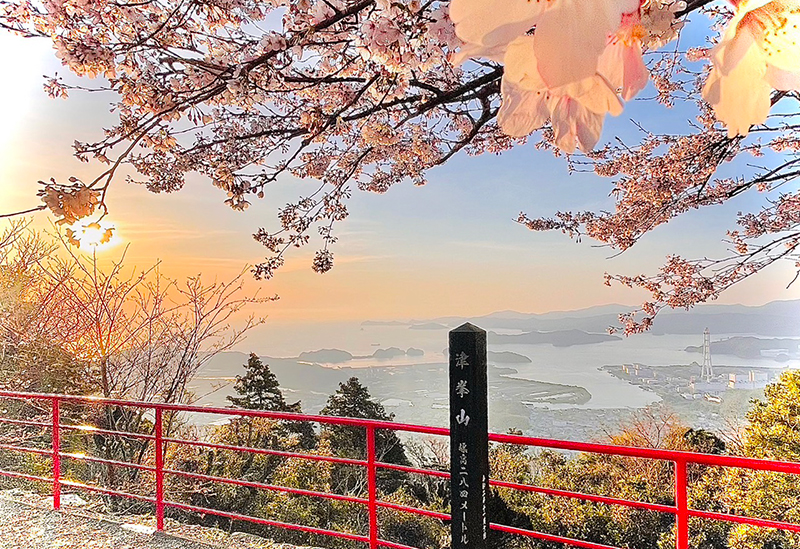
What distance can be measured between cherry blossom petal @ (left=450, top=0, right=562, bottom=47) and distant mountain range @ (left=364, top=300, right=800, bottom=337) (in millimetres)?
3463

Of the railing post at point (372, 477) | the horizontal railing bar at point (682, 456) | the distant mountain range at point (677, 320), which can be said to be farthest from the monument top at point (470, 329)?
the distant mountain range at point (677, 320)

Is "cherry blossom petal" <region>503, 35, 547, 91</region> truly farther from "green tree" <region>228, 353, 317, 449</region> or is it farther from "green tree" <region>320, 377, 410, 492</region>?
"green tree" <region>228, 353, 317, 449</region>

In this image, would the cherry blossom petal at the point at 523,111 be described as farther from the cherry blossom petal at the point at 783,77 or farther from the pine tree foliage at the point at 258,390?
the pine tree foliage at the point at 258,390

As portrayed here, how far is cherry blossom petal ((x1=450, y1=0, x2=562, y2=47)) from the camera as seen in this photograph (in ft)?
0.41

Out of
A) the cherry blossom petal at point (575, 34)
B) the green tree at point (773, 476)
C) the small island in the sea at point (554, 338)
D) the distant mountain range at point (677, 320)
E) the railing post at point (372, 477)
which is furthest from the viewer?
the small island in the sea at point (554, 338)

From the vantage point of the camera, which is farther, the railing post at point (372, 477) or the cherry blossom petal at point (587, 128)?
the railing post at point (372, 477)

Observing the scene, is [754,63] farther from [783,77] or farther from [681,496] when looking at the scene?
[681,496]

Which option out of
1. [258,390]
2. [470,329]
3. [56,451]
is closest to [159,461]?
[56,451]

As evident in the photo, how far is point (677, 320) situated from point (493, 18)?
4.16 m

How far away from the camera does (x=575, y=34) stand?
0.12 metres

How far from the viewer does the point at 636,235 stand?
11.4ft

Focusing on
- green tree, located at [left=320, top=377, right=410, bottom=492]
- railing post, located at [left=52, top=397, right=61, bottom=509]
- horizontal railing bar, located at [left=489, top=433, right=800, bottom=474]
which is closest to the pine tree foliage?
green tree, located at [left=320, top=377, right=410, bottom=492]

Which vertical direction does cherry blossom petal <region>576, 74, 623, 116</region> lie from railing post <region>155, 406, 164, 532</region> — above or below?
above

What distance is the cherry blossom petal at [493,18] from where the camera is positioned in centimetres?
13
